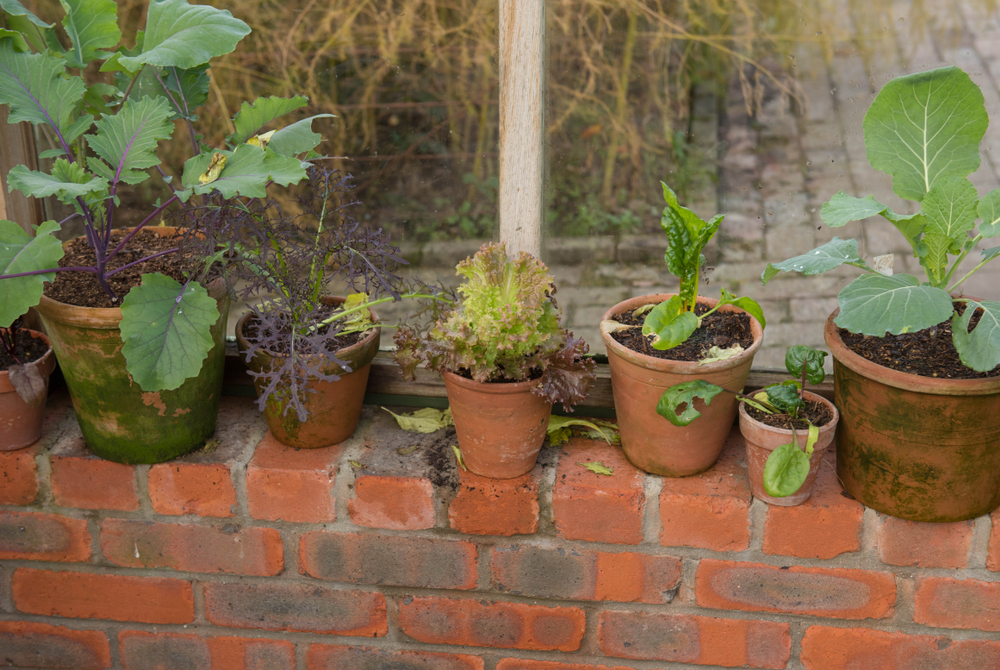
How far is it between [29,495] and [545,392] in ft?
3.11

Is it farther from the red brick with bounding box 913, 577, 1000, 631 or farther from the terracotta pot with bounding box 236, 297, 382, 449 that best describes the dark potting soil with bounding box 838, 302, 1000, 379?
the terracotta pot with bounding box 236, 297, 382, 449

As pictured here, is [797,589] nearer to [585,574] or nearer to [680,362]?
[585,574]

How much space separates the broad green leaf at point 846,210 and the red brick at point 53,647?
148cm

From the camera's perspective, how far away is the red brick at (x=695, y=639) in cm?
141

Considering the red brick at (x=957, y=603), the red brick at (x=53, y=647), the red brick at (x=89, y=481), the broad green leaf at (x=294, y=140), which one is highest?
the broad green leaf at (x=294, y=140)

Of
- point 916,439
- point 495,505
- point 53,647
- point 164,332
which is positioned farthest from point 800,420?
point 53,647

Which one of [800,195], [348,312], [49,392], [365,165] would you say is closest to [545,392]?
[348,312]

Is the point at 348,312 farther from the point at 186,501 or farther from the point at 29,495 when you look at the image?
the point at 29,495

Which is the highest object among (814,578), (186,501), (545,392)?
(545,392)

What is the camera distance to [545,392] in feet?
4.06

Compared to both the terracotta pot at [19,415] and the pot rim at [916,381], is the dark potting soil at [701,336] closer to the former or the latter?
the pot rim at [916,381]

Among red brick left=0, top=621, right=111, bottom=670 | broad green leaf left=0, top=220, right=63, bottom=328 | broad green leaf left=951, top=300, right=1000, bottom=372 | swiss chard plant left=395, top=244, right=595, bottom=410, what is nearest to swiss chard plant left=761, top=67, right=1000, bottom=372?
broad green leaf left=951, top=300, right=1000, bottom=372

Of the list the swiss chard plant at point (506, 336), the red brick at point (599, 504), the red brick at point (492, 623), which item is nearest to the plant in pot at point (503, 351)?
the swiss chard plant at point (506, 336)

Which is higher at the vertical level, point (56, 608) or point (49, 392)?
point (49, 392)
